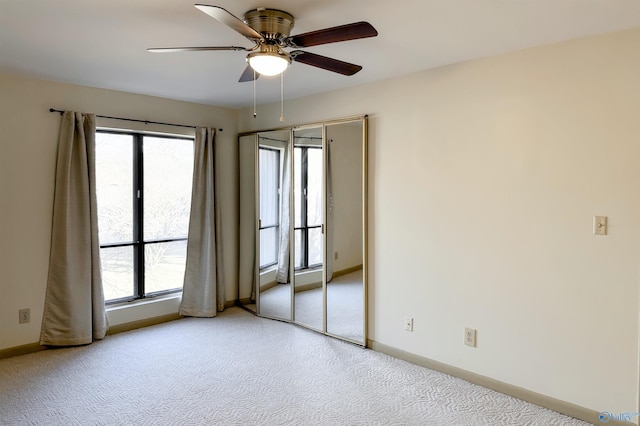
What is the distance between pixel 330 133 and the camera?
4047 mm

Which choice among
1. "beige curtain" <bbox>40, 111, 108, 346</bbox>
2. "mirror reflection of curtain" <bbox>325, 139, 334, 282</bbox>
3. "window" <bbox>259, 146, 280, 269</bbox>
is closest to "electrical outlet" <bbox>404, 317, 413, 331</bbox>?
"mirror reflection of curtain" <bbox>325, 139, 334, 282</bbox>

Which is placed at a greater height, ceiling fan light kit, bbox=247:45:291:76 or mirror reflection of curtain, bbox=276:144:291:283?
ceiling fan light kit, bbox=247:45:291:76

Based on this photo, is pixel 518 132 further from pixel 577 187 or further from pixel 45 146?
pixel 45 146

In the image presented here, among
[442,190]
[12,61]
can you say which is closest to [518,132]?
[442,190]

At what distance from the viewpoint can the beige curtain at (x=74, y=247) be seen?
3.77m

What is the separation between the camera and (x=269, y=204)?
15.4ft

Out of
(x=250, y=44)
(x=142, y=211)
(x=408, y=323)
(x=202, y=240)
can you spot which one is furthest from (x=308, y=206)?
(x=250, y=44)

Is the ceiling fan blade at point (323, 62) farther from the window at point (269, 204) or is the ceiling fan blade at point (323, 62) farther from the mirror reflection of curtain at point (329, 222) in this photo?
the window at point (269, 204)

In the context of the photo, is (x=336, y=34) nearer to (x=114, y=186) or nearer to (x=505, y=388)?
(x=505, y=388)

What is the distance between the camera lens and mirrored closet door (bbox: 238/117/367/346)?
12.8ft

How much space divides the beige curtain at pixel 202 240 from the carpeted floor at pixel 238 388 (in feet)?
2.21

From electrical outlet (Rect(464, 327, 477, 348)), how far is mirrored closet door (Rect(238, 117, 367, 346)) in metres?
0.95

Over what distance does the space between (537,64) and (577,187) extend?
859 millimetres

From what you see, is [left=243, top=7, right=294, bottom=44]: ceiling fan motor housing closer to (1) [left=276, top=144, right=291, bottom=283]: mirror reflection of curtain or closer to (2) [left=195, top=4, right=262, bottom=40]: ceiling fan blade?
(2) [left=195, top=4, right=262, bottom=40]: ceiling fan blade
